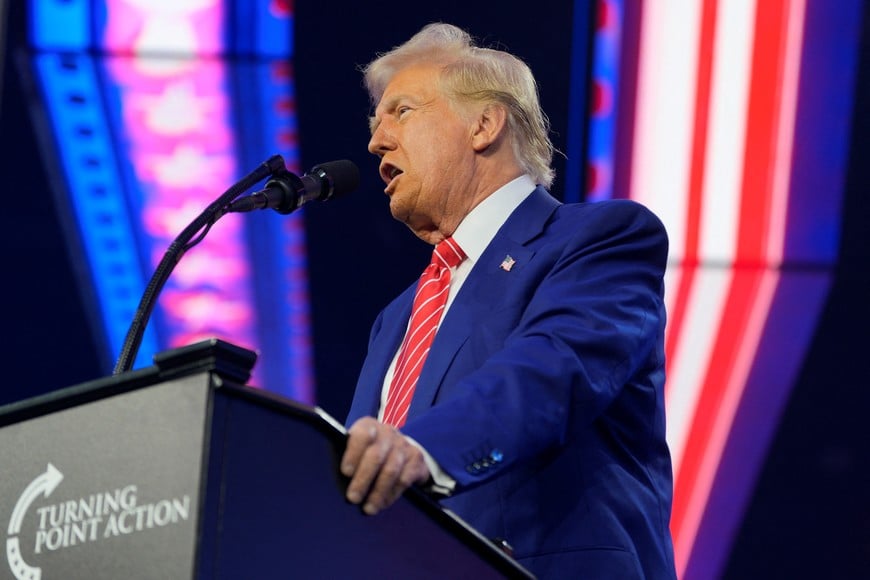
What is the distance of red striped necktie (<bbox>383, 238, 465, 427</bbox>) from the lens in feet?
6.31

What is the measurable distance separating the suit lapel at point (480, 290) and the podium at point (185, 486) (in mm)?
617

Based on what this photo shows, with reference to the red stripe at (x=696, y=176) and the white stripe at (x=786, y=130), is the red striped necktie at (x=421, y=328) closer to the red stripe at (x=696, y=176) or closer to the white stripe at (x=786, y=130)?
the red stripe at (x=696, y=176)

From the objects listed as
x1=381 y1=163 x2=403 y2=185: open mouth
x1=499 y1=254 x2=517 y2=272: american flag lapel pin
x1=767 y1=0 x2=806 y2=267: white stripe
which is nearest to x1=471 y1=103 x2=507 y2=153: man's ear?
x1=381 y1=163 x2=403 y2=185: open mouth

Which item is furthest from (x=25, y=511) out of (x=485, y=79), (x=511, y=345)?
(x=485, y=79)

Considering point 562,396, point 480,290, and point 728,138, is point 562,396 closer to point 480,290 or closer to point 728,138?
point 480,290

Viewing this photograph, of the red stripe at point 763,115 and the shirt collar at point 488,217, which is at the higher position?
the red stripe at point 763,115

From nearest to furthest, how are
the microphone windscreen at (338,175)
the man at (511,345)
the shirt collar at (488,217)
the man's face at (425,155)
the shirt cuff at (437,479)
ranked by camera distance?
the shirt cuff at (437,479) → the man at (511,345) → the microphone windscreen at (338,175) → the shirt collar at (488,217) → the man's face at (425,155)

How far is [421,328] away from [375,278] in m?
1.63

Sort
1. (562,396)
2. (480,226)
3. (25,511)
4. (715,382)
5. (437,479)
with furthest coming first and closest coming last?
(715,382)
(480,226)
(562,396)
(437,479)
(25,511)

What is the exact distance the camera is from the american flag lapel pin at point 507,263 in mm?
1922

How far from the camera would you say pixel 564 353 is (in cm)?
152

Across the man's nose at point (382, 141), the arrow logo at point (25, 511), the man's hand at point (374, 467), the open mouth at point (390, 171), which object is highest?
the man's nose at point (382, 141)

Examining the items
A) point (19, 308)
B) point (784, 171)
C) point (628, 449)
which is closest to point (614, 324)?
point (628, 449)

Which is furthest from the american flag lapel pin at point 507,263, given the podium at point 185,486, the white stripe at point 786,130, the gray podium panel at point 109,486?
the white stripe at point 786,130
